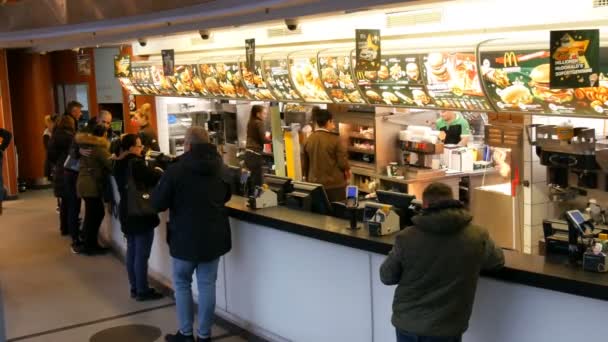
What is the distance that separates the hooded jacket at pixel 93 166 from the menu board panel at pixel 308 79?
2.44 metres

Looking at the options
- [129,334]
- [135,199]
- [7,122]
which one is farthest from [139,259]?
[7,122]

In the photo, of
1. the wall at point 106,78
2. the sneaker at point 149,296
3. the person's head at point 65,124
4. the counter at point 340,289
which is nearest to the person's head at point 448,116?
the counter at point 340,289

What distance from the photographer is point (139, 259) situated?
22.9ft

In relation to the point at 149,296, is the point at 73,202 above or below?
above

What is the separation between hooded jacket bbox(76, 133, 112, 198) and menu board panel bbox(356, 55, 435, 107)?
3444 mm

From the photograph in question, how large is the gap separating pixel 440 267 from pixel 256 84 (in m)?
5.00

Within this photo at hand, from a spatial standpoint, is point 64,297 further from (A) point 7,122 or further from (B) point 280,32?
(A) point 7,122

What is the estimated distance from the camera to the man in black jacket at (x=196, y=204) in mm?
5367

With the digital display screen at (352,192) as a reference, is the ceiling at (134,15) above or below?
above

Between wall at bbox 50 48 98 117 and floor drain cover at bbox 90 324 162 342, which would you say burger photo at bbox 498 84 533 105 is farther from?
wall at bbox 50 48 98 117

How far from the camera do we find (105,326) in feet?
21.2

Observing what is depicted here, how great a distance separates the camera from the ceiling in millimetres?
5703

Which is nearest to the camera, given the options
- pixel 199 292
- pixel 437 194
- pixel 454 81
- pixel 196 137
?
pixel 437 194

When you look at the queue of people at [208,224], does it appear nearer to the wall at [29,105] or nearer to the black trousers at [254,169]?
the black trousers at [254,169]
